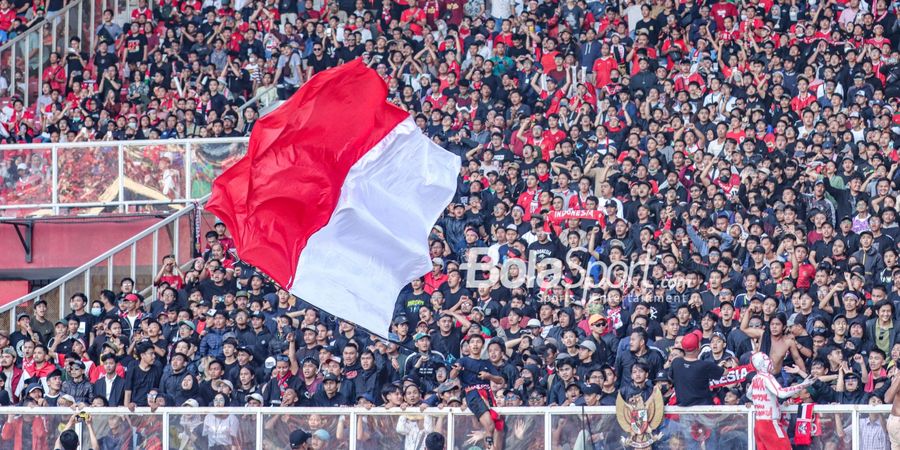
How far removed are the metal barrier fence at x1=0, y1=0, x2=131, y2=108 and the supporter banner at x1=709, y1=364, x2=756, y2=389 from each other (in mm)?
17666

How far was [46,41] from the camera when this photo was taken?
34.3 metres

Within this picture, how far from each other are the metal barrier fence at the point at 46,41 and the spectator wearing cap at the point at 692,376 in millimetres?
17509

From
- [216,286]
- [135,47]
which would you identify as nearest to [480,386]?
[216,286]

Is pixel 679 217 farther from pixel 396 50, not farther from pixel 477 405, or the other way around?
pixel 396 50

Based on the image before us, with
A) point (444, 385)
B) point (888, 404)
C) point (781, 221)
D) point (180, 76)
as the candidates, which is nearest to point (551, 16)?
point (180, 76)

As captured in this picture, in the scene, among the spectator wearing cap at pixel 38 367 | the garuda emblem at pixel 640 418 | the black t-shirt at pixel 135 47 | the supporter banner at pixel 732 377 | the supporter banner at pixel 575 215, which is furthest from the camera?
the black t-shirt at pixel 135 47

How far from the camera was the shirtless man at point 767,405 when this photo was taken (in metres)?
18.7

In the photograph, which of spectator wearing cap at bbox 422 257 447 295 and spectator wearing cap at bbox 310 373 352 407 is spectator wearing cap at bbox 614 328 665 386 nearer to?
spectator wearing cap at bbox 310 373 352 407

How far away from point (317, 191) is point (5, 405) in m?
7.21

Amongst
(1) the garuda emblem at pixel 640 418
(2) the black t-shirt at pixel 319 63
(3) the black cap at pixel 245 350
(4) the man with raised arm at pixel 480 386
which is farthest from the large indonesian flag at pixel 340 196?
(2) the black t-shirt at pixel 319 63

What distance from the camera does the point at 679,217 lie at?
24562 mm

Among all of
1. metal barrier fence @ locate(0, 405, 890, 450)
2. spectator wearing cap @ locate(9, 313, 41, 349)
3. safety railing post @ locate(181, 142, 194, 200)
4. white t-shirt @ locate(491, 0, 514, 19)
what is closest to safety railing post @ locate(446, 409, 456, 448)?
metal barrier fence @ locate(0, 405, 890, 450)

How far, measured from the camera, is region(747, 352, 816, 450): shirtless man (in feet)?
61.3

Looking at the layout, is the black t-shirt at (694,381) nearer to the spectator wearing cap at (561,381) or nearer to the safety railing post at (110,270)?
the spectator wearing cap at (561,381)
